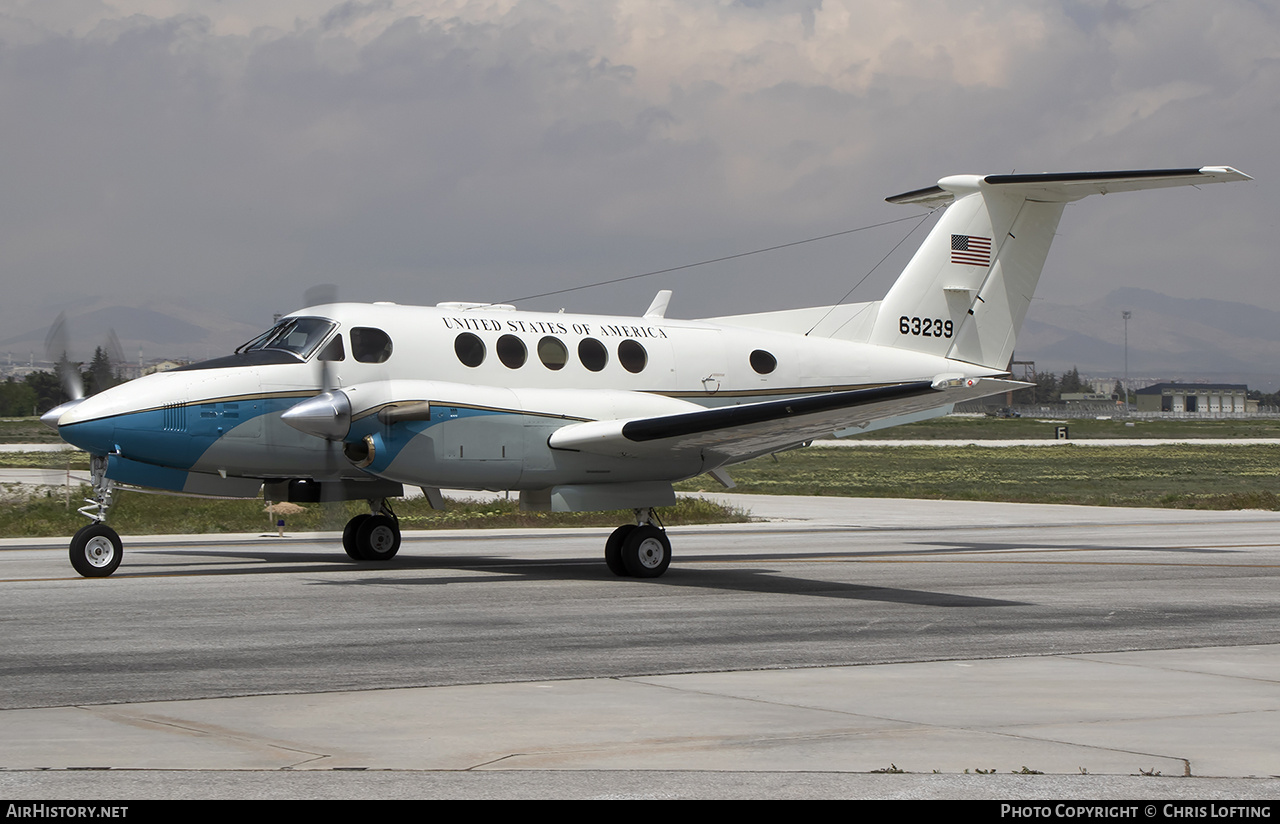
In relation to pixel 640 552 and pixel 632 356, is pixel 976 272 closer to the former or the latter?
pixel 632 356

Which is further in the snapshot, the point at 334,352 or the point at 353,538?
the point at 353,538

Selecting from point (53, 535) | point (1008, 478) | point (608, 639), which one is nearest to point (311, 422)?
point (608, 639)

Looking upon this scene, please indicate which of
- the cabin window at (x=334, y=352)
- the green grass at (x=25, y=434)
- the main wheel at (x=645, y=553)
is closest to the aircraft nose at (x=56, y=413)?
the cabin window at (x=334, y=352)

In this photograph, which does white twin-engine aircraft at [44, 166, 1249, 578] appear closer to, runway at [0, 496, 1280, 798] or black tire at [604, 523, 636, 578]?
black tire at [604, 523, 636, 578]

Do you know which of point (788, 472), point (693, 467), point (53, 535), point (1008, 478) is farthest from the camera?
point (788, 472)

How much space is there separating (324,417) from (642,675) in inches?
293

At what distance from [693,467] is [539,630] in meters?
5.93

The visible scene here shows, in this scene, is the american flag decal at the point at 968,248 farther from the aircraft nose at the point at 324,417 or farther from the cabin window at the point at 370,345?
the aircraft nose at the point at 324,417

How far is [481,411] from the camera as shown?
16391mm

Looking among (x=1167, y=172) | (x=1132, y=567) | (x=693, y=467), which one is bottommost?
(x=1132, y=567)

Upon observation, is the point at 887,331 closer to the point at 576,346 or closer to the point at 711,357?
the point at 711,357

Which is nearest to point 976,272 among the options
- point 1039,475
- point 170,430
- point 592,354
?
point 592,354

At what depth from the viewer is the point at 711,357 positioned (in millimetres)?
19875
